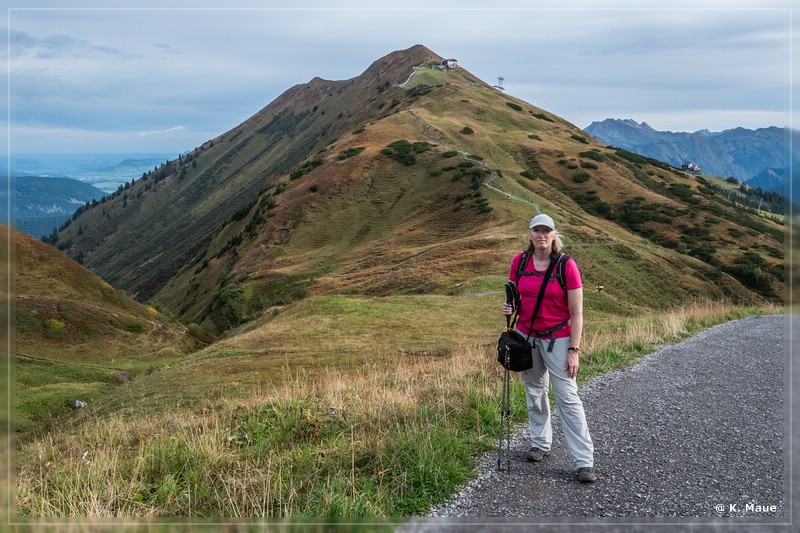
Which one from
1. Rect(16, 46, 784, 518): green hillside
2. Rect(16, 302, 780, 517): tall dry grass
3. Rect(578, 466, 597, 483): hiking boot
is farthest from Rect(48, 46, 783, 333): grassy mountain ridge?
Rect(578, 466, 597, 483): hiking boot

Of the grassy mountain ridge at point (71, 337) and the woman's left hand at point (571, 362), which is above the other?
the woman's left hand at point (571, 362)

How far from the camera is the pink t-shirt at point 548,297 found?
5750 mm

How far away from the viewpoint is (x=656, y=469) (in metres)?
5.67

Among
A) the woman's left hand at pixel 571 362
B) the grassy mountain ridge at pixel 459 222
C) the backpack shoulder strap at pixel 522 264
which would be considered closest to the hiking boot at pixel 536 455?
the woman's left hand at pixel 571 362

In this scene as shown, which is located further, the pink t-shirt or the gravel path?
the pink t-shirt

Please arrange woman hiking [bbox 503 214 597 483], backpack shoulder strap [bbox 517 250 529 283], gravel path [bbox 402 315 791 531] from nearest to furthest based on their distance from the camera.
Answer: gravel path [bbox 402 315 791 531] < woman hiking [bbox 503 214 597 483] < backpack shoulder strap [bbox 517 250 529 283]

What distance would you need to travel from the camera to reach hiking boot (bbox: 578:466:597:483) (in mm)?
5387

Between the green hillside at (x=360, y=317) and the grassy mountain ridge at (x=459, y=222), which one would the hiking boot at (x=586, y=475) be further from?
the grassy mountain ridge at (x=459, y=222)

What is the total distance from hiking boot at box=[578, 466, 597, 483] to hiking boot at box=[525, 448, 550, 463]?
1.86 feet

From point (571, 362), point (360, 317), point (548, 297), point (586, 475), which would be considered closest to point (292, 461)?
point (586, 475)

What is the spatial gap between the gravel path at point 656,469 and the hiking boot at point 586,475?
77 mm

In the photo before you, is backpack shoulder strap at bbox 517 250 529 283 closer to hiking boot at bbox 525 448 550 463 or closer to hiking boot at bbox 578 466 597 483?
hiking boot at bbox 525 448 550 463

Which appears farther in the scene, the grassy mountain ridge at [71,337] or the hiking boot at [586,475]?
the grassy mountain ridge at [71,337]

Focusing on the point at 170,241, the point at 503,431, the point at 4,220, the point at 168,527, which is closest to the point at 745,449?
the point at 503,431
